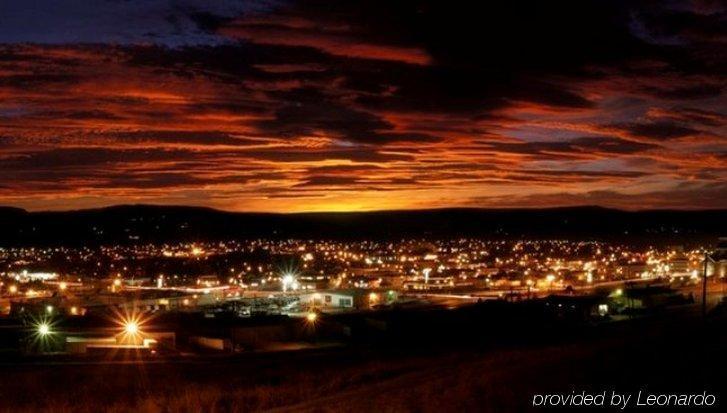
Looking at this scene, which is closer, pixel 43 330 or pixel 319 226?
pixel 43 330

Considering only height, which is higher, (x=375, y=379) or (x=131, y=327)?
(x=131, y=327)

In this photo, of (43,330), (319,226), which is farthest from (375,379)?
(319,226)

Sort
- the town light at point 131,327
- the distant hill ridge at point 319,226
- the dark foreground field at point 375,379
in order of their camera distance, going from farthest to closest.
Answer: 1. the distant hill ridge at point 319,226
2. the town light at point 131,327
3. the dark foreground field at point 375,379

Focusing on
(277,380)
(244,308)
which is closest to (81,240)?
(244,308)

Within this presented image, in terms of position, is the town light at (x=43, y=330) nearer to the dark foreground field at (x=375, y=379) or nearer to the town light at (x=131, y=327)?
the town light at (x=131, y=327)

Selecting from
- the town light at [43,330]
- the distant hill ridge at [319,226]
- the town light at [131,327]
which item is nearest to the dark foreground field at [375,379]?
the town light at [131,327]

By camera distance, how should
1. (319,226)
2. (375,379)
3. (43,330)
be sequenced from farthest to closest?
(319,226) < (43,330) < (375,379)

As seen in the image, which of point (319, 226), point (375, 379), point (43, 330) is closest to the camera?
point (375, 379)

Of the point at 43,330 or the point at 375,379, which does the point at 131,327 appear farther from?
the point at 375,379

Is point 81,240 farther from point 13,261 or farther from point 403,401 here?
point 403,401

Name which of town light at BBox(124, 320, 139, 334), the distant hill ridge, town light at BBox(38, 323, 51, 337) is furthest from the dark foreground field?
the distant hill ridge
